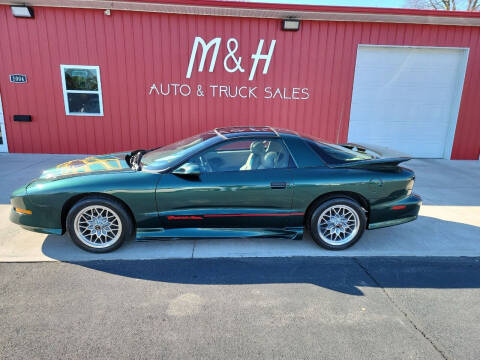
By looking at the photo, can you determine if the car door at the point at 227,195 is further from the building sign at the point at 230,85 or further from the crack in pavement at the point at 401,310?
the building sign at the point at 230,85

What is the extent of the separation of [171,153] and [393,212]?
275 centimetres

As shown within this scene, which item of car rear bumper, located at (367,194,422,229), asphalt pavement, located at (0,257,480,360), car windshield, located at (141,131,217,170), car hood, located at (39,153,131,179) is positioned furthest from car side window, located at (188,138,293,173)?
car rear bumper, located at (367,194,422,229)

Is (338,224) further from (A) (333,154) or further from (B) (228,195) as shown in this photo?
(B) (228,195)

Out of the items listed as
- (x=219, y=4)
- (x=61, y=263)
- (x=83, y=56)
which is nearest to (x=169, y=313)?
(x=61, y=263)

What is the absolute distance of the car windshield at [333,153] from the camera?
3.60 metres

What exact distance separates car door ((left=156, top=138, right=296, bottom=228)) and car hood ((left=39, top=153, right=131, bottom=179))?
73 centimetres

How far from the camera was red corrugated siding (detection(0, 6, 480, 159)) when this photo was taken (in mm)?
7680

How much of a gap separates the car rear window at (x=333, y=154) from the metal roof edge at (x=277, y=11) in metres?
5.31

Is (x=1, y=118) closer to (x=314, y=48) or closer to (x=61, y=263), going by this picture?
(x=61, y=263)

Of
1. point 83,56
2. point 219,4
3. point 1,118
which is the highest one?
point 219,4

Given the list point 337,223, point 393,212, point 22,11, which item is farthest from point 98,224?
point 22,11

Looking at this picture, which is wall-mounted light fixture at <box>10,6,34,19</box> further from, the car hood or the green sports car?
the green sports car

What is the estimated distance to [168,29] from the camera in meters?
7.71

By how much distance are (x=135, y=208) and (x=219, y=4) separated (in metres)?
6.10
